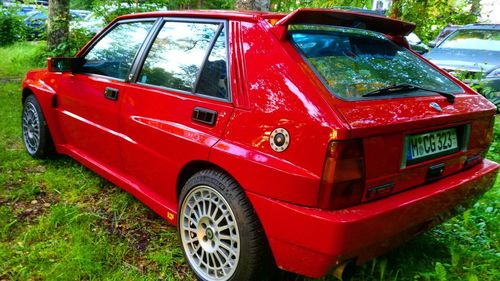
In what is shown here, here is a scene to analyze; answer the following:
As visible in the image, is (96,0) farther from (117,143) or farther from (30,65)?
(117,143)

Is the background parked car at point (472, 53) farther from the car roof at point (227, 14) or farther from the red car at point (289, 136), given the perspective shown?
the car roof at point (227, 14)

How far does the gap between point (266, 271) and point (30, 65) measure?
32.7ft

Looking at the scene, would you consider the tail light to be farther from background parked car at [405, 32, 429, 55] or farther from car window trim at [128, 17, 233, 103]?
background parked car at [405, 32, 429, 55]

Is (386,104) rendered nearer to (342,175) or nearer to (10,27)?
(342,175)

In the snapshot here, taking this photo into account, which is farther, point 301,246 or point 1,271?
point 1,271

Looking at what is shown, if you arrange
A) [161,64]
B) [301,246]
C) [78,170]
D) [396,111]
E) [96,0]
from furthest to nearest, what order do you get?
[96,0] < [78,170] < [161,64] < [396,111] < [301,246]

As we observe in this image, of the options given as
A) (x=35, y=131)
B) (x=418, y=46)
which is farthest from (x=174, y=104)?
(x=418, y=46)

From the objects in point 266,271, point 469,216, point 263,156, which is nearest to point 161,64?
point 263,156

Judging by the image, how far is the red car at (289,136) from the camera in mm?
1813

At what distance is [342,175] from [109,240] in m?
1.76

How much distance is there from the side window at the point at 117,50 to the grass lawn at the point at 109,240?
3.35ft

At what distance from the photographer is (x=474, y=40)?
821 centimetres

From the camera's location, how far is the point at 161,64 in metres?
2.74

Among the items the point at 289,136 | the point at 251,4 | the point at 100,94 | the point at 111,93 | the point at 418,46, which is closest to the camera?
the point at 289,136
